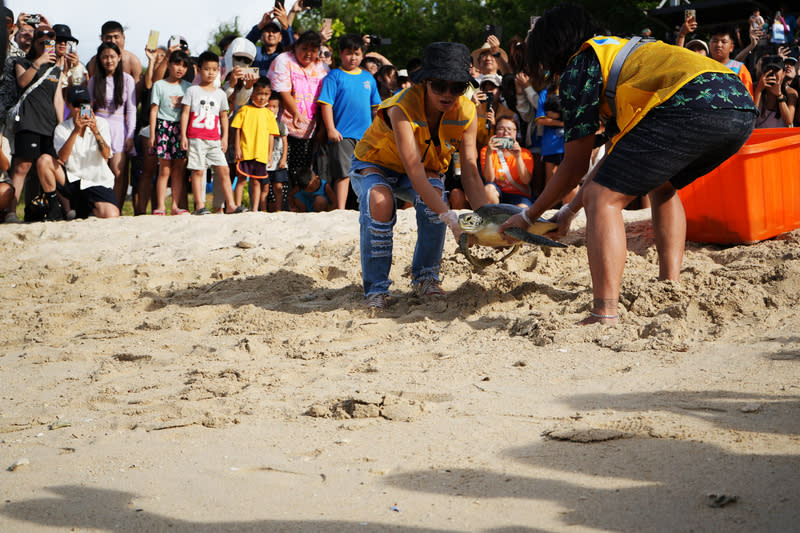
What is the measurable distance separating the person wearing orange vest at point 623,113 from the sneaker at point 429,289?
1222mm

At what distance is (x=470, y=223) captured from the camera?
158 inches

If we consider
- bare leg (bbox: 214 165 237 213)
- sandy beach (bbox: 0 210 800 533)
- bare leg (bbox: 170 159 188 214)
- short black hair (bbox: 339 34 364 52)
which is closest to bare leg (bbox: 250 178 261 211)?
bare leg (bbox: 214 165 237 213)

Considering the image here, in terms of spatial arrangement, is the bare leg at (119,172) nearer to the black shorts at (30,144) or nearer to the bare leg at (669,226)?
the black shorts at (30,144)

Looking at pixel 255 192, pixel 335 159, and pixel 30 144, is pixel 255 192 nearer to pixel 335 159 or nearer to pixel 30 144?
pixel 335 159

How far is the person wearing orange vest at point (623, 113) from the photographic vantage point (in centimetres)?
335

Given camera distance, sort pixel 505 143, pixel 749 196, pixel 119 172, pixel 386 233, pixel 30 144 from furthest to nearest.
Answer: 1. pixel 119 172
2. pixel 30 144
3. pixel 505 143
4. pixel 749 196
5. pixel 386 233

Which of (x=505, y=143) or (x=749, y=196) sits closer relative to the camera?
(x=749, y=196)

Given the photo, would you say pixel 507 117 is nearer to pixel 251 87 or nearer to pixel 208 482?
pixel 251 87

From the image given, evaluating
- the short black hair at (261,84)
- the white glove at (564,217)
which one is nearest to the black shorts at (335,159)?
the short black hair at (261,84)

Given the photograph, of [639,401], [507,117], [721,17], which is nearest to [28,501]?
[639,401]

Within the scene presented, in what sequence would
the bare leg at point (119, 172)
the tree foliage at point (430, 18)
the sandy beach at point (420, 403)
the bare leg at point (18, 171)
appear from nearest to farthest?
the sandy beach at point (420, 403) < the bare leg at point (18, 171) < the bare leg at point (119, 172) < the tree foliage at point (430, 18)

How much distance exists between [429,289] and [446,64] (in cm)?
129

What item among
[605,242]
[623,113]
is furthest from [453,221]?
[623,113]

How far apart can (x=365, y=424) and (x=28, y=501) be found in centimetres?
103
